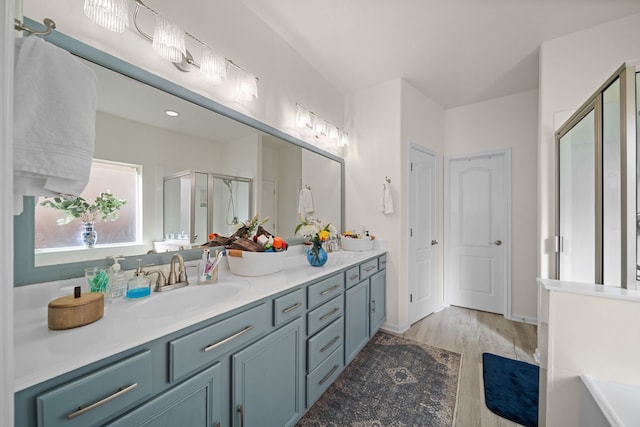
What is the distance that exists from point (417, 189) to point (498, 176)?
1.12 metres

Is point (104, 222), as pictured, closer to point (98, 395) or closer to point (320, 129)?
point (98, 395)

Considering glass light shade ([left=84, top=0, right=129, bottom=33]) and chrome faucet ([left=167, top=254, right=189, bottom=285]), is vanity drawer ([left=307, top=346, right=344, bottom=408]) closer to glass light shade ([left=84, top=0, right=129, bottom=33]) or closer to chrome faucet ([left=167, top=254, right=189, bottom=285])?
chrome faucet ([left=167, top=254, right=189, bottom=285])

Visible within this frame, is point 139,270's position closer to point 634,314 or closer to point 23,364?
point 23,364

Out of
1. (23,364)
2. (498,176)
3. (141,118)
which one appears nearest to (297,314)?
(23,364)

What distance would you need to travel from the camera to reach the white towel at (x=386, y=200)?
2691mm

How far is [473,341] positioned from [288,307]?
219cm

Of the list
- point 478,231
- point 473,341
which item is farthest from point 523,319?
point 478,231

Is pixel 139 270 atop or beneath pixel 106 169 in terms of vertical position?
beneath

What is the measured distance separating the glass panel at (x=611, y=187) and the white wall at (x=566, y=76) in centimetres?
86

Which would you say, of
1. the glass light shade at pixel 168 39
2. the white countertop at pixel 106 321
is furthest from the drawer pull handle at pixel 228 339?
the glass light shade at pixel 168 39

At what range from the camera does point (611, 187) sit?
1.37 m

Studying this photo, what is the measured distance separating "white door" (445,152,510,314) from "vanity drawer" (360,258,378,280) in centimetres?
159

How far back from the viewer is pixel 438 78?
2775 millimetres

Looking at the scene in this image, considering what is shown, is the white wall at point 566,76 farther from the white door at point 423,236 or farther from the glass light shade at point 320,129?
the glass light shade at point 320,129
